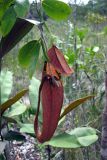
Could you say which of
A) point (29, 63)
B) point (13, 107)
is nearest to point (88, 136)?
point (13, 107)

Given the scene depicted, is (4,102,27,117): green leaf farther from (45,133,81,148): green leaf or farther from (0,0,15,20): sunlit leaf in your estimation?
(0,0,15,20): sunlit leaf

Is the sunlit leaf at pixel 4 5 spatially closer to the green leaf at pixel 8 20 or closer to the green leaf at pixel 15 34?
the green leaf at pixel 8 20

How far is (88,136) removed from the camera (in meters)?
0.85

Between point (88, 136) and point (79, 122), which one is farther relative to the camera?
point (79, 122)

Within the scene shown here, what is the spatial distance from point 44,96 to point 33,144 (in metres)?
2.04

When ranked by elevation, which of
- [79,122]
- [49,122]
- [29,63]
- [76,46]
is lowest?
[79,122]

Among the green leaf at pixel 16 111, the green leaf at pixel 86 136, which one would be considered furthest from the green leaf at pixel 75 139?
the green leaf at pixel 16 111

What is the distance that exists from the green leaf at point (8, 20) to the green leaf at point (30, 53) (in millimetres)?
45

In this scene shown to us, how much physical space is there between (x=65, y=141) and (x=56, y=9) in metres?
0.40

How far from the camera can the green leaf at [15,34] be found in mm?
658

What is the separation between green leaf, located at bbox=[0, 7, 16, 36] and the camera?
1.44 ft

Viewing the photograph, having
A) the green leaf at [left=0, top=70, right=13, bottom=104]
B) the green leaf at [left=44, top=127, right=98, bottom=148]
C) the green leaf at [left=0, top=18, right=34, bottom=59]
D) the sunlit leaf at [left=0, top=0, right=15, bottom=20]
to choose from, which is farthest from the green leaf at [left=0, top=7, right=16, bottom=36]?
the green leaf at [left=0, top=70, right=13, bottom=104]

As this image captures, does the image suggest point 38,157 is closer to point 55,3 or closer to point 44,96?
point 44,96

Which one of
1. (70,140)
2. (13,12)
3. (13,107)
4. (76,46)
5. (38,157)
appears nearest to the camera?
(13,12)
